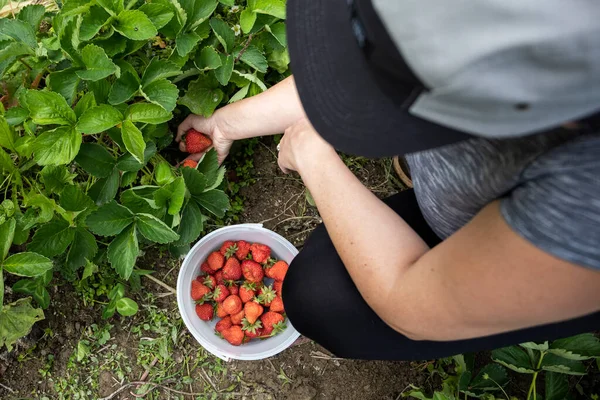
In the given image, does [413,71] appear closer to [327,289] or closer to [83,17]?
[327,289]

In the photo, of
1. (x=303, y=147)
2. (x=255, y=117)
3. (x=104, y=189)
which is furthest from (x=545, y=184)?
(x=104, y=189)

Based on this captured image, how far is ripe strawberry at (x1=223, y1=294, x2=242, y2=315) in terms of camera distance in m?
1.38

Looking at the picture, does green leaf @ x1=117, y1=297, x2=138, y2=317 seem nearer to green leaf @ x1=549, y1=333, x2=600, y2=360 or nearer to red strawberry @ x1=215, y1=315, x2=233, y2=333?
red strawberry @ x1=215, y1=315, x2=233, y2=333

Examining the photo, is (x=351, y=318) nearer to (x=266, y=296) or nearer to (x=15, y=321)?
(x=266, y=296)

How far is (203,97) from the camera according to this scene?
4.26 ft

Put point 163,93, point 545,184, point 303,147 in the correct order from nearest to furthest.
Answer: point 545,184, point 303,147, point 163,93

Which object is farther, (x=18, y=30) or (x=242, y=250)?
(x=242, y=250)

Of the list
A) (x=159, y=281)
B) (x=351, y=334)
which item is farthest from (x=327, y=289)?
(x=159, y=281)

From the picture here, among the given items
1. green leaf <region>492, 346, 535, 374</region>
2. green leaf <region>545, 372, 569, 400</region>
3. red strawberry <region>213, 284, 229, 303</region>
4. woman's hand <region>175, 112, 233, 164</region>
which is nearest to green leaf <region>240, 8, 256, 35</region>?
woman's hand <region>175, 112, 233, 164</region>

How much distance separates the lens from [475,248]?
0.66 metres

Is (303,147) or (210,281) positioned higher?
(303,147)

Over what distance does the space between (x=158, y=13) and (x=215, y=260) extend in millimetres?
625

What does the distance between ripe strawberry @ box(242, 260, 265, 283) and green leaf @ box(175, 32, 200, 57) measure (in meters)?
0.55

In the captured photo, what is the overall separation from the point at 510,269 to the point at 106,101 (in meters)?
0.92
